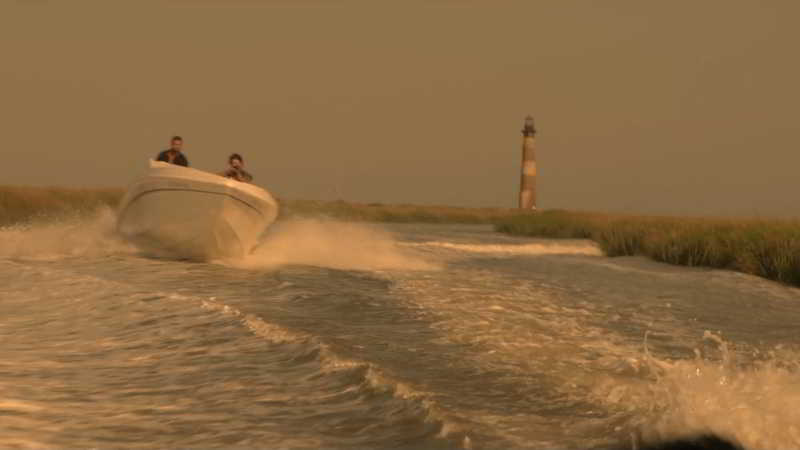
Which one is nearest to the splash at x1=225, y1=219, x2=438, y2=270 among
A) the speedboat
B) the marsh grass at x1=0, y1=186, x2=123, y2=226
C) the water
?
the speedboat

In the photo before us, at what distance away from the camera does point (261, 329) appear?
727 cm

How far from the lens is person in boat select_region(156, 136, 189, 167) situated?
52.6 ft

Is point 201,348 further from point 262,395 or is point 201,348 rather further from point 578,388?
point 578,388

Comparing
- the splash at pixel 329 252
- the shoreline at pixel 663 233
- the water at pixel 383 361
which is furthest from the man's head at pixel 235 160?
the shoreline at pixel 663 233

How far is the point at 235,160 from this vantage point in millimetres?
15641

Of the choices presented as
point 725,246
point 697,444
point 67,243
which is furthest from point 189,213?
point 697,444

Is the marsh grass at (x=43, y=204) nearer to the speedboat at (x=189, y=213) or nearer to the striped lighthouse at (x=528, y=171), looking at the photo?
the speedboat at (x=189, y=213)

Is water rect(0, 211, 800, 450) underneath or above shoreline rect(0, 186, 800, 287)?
underneath

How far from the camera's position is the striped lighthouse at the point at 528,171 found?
189ft

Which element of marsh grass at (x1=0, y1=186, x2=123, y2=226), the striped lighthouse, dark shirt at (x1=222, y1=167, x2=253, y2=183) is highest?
the striped lighthouse

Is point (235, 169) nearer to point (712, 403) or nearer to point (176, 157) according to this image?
point (176, 157)

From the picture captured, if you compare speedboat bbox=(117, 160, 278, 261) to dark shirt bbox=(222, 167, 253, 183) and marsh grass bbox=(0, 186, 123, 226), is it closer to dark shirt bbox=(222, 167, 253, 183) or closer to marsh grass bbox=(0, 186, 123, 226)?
dark shirt bbox=(222, 167, 253, 183)

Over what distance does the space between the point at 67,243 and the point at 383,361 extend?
42.6 ft

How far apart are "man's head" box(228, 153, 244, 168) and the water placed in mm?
3212
